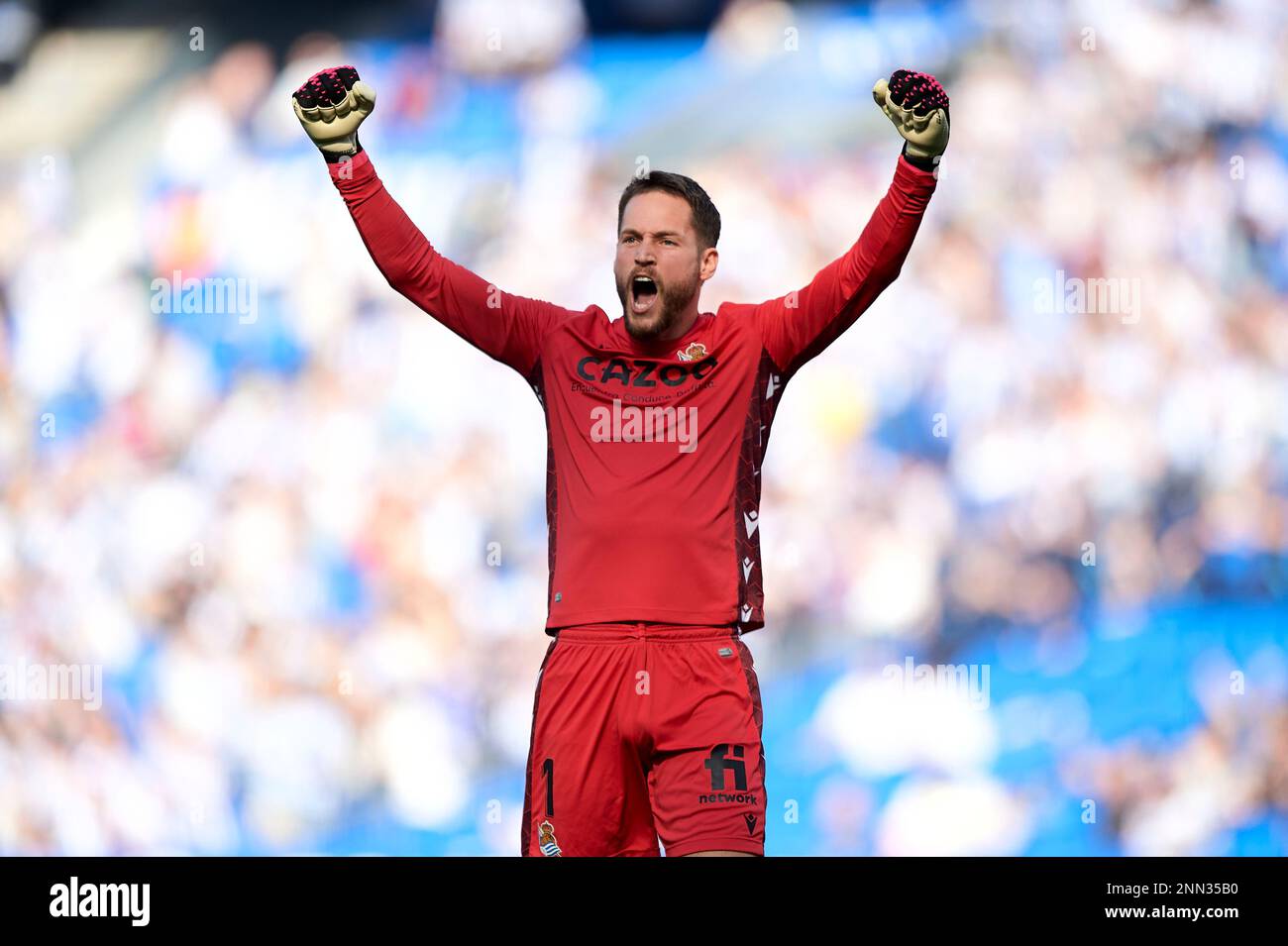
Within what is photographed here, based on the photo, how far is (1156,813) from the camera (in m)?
5.18

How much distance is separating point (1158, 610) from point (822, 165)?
5.90 ft

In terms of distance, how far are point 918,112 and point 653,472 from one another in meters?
0.82

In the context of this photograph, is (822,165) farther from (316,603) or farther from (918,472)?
(316,603)

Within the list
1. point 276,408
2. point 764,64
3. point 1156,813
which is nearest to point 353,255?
point 276,408

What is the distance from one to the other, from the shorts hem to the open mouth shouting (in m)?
0.99

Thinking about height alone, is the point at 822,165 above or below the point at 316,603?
above

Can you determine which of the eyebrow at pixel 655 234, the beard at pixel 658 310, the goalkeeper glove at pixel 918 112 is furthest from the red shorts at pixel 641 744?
the goalkeeper glove at pixel 918 112

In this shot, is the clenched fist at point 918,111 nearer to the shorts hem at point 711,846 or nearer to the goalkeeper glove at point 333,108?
the goalkeeper glove at point 333,108

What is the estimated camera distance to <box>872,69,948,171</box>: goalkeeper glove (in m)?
3.01

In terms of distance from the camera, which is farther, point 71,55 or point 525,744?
point 71,55

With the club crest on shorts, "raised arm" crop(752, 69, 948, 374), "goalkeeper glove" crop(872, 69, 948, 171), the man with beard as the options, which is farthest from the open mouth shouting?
the club crest on shorts

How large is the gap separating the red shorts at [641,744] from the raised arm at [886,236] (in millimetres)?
613

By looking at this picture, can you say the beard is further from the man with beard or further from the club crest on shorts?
the club crest on shorts
